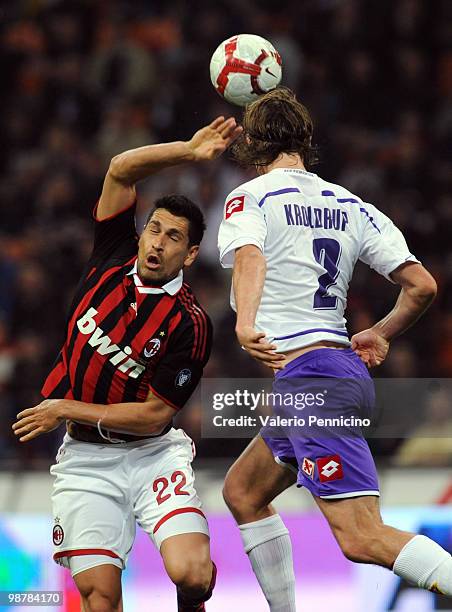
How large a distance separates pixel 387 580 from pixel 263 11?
5.94m

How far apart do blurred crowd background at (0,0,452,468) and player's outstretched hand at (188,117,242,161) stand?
122 inches

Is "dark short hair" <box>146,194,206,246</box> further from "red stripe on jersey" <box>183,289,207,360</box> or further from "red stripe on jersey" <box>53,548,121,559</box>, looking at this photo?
"red stripe on jersey" <box>53,548,121,559</box>

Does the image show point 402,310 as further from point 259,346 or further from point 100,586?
point 100,586

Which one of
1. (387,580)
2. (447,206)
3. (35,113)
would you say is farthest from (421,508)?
(35,113)

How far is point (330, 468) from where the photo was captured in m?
4.20

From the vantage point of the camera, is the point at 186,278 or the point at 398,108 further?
the point at 398,108

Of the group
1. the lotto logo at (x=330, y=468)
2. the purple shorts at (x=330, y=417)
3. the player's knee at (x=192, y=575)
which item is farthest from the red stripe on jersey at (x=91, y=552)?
the lotto logo at (x=330, y=468)

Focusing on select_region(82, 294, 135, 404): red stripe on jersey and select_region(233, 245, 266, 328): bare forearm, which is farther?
select_region(82, 294, 135, 404): red stripe on jersey

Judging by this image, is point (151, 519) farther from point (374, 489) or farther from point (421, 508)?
point (421, 508)

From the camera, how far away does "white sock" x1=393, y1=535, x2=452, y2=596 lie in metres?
4.11

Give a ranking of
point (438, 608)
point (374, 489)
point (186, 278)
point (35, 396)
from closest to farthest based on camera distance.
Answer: point (374, 489) → point (438, 608) → point (35, 396) → point (186, 278)

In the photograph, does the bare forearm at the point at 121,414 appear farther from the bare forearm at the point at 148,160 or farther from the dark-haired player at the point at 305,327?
the bare forearm at the point at 148,160

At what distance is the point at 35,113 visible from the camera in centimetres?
998

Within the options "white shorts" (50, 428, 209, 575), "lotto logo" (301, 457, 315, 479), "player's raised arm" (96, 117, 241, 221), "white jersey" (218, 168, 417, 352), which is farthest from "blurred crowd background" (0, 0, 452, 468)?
"lotto logo" (301, 457, 315, 479)
